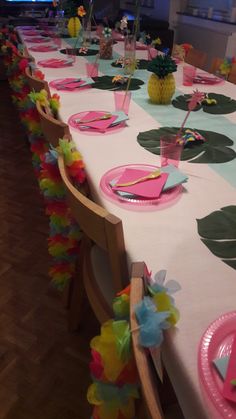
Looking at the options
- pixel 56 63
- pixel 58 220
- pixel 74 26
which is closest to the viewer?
pixel 58 220

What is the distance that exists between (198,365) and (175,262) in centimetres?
23

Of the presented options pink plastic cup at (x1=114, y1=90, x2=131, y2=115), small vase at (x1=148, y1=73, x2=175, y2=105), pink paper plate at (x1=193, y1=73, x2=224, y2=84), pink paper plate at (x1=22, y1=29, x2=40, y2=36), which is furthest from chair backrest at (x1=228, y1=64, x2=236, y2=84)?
pink paper plate at (x1=22, y1=29, x2=40, y2=36)

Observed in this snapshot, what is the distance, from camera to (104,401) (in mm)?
676

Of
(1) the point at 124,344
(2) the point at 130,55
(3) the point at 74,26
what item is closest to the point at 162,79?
Answer: (2) the point at 130,55

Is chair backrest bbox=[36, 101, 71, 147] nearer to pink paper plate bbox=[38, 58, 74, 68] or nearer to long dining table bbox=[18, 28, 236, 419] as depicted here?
long dining table bbox=[18, 28, 236, 419]

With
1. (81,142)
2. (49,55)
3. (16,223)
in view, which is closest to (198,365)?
(81,142)

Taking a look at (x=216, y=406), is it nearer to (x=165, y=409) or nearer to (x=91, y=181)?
(x=165, y=409)

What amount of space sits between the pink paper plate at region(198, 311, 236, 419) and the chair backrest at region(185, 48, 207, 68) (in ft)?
7.69

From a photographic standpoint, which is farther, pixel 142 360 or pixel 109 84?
pixel 109 84

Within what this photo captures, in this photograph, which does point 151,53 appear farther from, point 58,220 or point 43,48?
→ point 58,220

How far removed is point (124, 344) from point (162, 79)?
132cm

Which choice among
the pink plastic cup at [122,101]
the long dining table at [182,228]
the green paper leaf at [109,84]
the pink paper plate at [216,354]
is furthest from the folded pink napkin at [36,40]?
the pink paper plate at [216,354]

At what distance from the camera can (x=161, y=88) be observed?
1.65 metres

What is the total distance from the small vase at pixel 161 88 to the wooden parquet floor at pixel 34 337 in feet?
3.10
